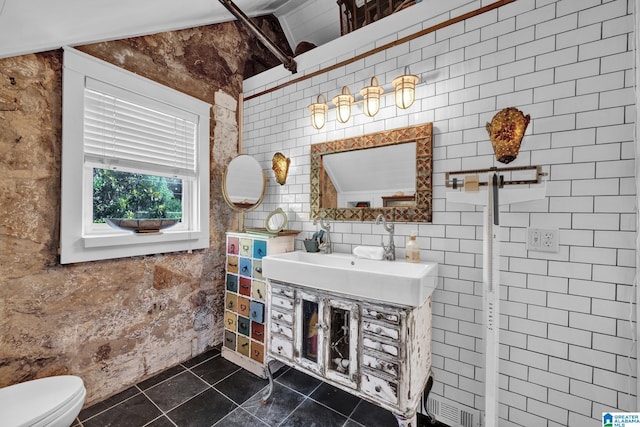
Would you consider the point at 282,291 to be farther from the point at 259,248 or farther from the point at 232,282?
the point at 232,282

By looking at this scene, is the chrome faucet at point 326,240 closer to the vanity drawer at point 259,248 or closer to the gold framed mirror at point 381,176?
the gold framed mirror at point 381,176

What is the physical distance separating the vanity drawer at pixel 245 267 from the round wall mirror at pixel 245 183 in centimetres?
43

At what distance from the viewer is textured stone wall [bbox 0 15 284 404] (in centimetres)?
159

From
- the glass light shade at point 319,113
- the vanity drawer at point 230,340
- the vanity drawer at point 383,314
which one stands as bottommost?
the vanity drawer at point 230,340

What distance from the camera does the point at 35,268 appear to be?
1656 mm

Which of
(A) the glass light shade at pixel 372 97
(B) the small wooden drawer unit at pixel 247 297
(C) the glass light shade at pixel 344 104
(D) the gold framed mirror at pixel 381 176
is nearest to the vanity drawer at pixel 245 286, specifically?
(B) the small wooden drawer unit at pixel 247 297

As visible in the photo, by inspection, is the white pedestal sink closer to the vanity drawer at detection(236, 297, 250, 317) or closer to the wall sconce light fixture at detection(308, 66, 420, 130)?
the vanity drawer at detection(236, 297, 250, 317)

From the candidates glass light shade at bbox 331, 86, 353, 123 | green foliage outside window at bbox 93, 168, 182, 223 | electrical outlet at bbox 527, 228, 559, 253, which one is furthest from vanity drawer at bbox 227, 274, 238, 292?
electrical outlet at bbox 527, 228, 559, 253

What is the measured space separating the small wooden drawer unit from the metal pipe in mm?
1515

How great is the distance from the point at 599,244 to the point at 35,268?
3126 millimetres

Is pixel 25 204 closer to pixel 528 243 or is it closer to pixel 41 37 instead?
pixel 41 37

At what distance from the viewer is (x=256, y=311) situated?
224 cm

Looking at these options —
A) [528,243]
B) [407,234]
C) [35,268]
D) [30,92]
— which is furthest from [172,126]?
[528,243]

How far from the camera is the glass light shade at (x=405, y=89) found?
1.72 metres
